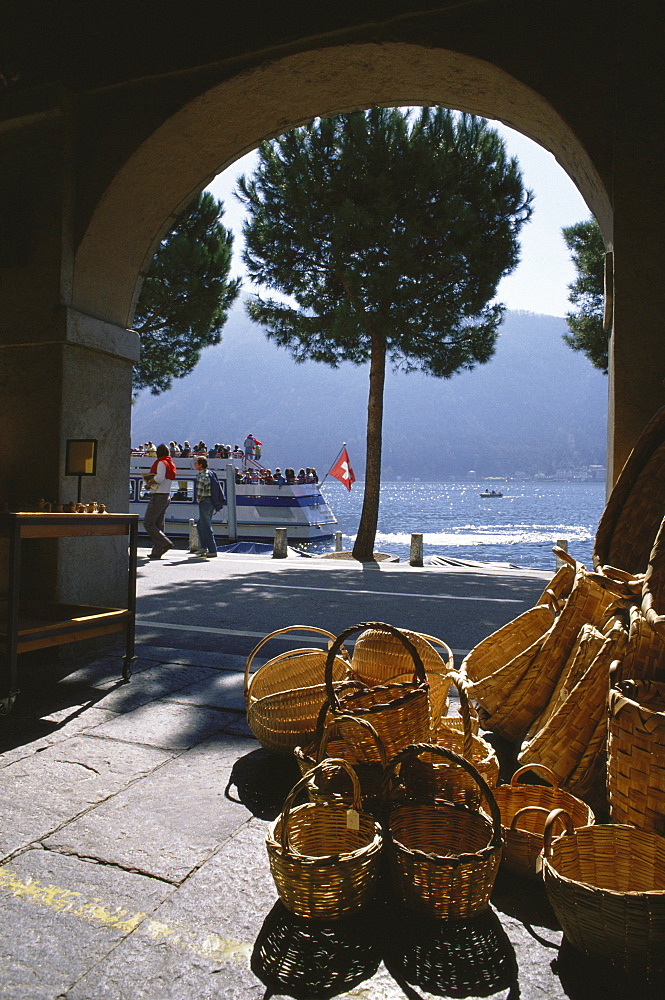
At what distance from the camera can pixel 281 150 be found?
49.0 feet

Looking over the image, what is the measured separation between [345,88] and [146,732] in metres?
4.01

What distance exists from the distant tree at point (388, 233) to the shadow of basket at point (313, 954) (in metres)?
12.8

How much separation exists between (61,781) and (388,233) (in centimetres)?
1344

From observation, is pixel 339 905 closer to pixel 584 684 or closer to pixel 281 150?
pixel 584 684

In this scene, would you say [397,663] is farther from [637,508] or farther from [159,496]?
[159,496]

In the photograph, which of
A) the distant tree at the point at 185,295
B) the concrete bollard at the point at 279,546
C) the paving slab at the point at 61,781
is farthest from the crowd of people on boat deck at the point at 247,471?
the paving slab at the point at 61,781

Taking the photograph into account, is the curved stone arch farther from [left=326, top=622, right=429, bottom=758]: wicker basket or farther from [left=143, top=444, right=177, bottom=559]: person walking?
[left=143, top=444, right=177, bottom=559]: person walking

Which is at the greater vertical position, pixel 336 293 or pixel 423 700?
pixel 336 293

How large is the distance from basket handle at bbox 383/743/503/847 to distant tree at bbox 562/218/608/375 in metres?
14.4

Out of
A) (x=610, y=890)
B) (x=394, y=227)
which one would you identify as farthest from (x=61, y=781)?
(x=394, y=227)

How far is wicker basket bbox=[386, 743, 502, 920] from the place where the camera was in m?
1.77

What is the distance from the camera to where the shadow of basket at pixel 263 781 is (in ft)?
8.09

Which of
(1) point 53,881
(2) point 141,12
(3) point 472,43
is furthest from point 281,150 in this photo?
(1) point 53,881

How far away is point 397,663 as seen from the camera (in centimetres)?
323
